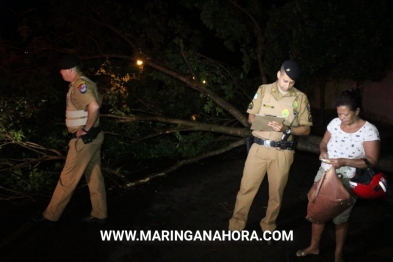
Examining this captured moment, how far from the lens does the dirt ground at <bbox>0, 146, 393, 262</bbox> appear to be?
138 inches

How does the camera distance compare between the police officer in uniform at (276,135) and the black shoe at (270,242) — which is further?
the black shoe at (270,242)

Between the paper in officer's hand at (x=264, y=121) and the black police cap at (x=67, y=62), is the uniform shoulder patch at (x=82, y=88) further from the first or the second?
the paper in officer's hand at (x=264, y=121)

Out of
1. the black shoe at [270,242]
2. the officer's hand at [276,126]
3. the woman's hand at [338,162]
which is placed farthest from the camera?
the black shoe at [270,242]

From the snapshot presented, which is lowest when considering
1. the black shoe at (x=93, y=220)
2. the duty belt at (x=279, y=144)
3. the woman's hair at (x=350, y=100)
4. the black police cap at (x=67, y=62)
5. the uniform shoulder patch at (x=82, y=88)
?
the black shoe at (x=93, y=220)

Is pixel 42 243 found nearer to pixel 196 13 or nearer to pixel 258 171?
pixel 258 171

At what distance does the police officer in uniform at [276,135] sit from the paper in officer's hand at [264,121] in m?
0.06

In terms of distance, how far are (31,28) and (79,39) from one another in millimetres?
938

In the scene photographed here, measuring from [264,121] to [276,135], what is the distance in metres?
0.20

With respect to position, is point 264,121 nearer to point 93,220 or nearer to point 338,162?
point 338,162

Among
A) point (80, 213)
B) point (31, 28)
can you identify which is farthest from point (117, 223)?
point (31, 28)

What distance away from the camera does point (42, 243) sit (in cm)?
370

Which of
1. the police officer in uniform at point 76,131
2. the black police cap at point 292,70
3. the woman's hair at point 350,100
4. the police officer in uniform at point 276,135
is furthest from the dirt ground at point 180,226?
the black police cap at point 292,70

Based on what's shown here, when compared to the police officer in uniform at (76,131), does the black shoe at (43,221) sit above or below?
below

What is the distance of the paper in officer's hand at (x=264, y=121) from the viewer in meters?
3.37
